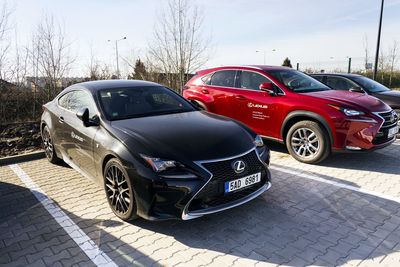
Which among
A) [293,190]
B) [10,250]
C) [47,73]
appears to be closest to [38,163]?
[10,250]

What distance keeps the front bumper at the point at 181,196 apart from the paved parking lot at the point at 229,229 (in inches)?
12.5

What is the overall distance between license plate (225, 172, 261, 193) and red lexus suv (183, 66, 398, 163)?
2.33m

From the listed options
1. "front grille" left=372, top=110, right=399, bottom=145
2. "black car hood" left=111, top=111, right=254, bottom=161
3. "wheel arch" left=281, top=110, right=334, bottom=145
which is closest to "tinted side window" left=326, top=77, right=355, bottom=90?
"front grille" left=372, top=110, right=399, bottom=145

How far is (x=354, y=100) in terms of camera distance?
5.61 m

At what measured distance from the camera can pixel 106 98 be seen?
14.9 feet

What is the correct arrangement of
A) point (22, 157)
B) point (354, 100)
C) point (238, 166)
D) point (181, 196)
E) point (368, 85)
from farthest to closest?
point (368, 85)
point (22, 157)
point (354, 100)
point (238, 166)
point (181, 196)

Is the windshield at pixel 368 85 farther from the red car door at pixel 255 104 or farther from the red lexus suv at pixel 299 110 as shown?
the red car door at pixel 255 104

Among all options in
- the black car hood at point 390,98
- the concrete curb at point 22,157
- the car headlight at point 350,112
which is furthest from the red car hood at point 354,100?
the concrete curb at point 22,157

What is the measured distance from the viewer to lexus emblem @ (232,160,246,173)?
347cm

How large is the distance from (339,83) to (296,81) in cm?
353

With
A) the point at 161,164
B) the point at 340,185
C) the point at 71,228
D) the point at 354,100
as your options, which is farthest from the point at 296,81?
the point at 71,228

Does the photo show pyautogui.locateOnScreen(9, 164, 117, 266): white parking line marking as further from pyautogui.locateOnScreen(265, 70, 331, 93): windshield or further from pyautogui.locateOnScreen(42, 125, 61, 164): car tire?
pyautogui.locateOnScreen(265, 70, 331, 93): windshield

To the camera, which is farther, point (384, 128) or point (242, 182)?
point (384, 128)

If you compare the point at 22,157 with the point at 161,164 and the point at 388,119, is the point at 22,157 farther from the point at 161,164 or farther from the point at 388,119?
the point at 388,119
